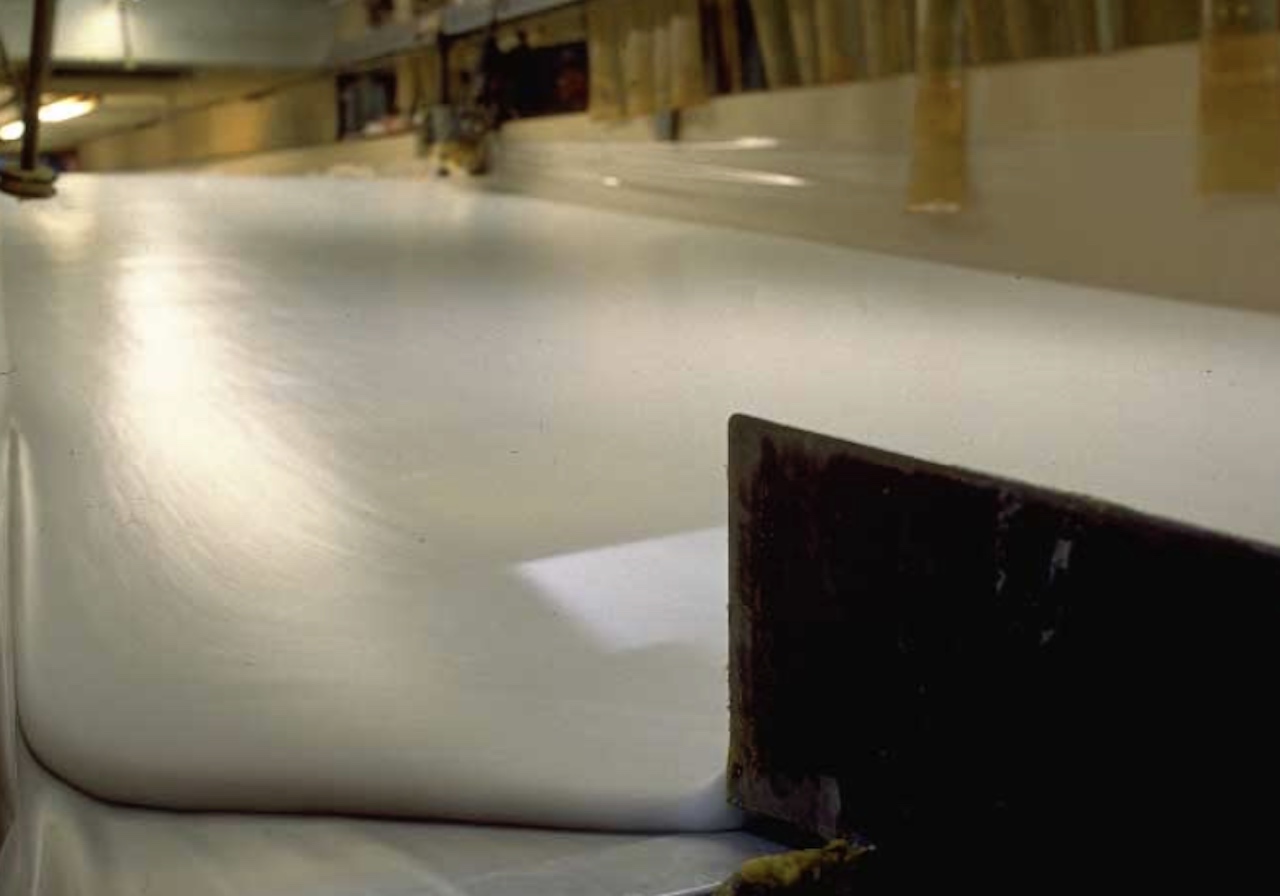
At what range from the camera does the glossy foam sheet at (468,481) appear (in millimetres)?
658

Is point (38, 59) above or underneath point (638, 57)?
underneath

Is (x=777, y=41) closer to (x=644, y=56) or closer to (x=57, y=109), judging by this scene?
(x=644, y=56)

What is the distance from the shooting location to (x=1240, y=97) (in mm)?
1968

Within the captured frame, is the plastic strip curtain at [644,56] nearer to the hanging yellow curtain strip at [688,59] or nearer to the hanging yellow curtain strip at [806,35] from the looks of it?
the hanging yellow curtain strip at [688,59]

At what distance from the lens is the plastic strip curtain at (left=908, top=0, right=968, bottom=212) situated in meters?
2.61

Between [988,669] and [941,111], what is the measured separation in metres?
2.28

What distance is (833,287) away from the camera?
221 cm

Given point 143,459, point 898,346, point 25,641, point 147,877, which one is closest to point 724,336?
point 898,346

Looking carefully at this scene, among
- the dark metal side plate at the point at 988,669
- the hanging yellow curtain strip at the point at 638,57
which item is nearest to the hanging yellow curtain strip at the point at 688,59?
the hanging yellow curtain strip at the point at 638,57

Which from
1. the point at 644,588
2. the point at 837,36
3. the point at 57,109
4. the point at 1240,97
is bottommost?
the point at 644,588

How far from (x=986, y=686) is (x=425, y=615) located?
40 cm

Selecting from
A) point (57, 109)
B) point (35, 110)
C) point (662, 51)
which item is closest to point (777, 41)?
point (662, 51)

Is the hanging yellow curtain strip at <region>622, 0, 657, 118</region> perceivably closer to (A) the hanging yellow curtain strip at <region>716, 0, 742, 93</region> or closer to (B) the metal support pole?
(A) the hanging yellow curtain strip at <region>716, 0, 742, 93</region>

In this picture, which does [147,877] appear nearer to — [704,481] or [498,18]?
[704,481]
